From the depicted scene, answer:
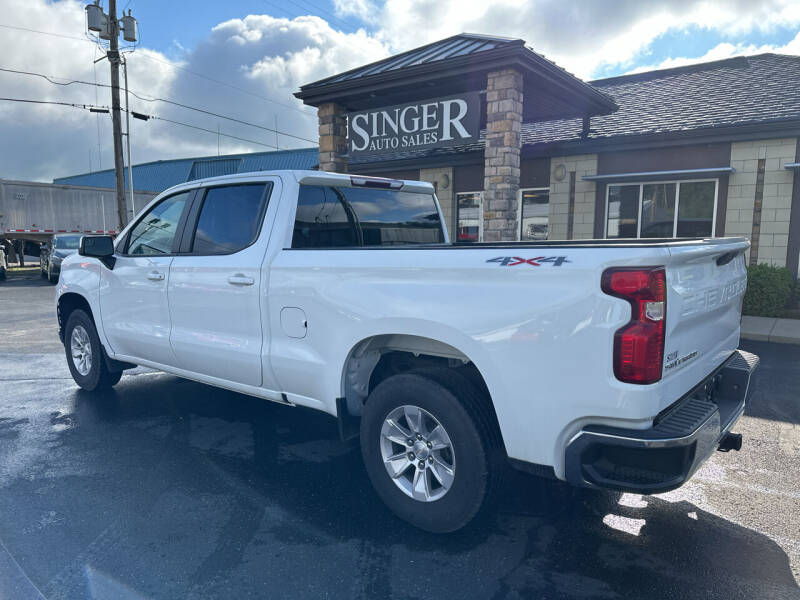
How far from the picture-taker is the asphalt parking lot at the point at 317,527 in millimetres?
2721

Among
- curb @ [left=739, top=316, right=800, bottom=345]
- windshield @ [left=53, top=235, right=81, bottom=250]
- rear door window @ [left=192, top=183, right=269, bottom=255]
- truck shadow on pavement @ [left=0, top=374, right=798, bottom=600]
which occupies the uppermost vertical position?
rear door window @ [left=192, top=183, right=269, bottom=255]

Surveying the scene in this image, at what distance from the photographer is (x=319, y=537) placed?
3.13m

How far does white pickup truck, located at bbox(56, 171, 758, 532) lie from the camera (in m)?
2.45

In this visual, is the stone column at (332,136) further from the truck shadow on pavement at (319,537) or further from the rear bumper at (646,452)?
the rear bumper at (646,452)

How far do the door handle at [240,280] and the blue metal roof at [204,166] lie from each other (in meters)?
31.3

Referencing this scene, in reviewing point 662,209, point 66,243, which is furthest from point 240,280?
point 66,243

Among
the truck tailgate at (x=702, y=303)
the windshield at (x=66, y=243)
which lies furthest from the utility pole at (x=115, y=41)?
the truck tailgate at (x=702, y=303)

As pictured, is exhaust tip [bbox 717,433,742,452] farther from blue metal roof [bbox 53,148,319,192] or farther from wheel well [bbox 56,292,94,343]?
blue metal roof [bbox 53,148,319,192]

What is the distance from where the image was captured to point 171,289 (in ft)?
14.7

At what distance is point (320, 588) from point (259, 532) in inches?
25.1

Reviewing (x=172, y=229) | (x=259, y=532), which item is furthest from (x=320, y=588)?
(x=172, y=229)

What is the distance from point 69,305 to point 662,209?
447 inches

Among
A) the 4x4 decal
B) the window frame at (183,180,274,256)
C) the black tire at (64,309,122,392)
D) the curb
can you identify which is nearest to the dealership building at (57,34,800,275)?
the curb

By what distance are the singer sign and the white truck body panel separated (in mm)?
5647
